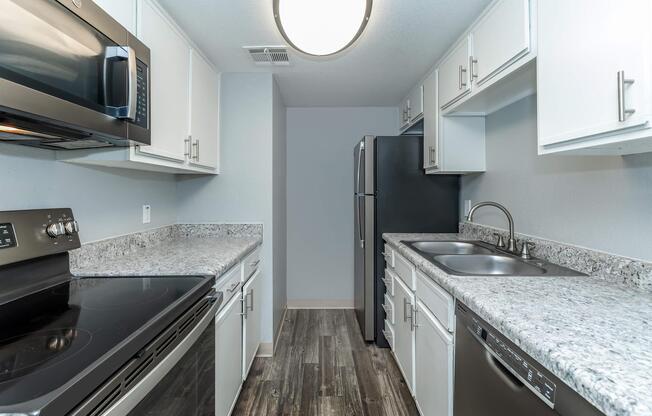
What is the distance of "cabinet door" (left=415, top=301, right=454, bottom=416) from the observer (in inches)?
50.6

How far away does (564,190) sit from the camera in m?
1.51

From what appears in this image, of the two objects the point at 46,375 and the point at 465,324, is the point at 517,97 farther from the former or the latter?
the point at 46,375

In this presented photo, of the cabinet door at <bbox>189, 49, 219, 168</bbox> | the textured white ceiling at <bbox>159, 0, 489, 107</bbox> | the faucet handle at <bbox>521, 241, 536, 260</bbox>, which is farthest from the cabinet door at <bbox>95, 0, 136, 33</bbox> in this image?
the faucet handle at <bbox>521, 241, 536, 260</bbox>

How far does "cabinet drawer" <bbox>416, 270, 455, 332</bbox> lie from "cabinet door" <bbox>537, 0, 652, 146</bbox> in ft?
2.30

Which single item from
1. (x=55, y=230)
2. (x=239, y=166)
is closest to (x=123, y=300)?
(x=55, y=230)

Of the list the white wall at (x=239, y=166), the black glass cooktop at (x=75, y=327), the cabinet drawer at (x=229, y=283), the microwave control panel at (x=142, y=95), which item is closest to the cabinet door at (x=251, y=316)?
the cabinet drawer at (x=229, y=283)

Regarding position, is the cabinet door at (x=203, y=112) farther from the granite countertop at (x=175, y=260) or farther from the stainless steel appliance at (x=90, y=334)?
the stainless steel appliance at (x=90, y=334)

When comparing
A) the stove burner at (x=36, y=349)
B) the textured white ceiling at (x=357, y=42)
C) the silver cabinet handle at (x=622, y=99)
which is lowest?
the stove burner at (x=36, y=349)

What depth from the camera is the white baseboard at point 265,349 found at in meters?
2.47

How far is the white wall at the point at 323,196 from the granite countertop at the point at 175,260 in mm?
1379

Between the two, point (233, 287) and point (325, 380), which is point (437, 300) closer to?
point (233, 287)

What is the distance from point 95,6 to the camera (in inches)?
40.7

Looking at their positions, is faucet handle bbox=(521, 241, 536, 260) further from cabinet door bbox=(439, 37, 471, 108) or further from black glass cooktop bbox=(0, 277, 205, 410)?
black glass cooktop bbox=(0, 277, 205, 410)

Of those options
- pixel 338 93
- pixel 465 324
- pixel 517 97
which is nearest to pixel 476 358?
pixel 465 324
